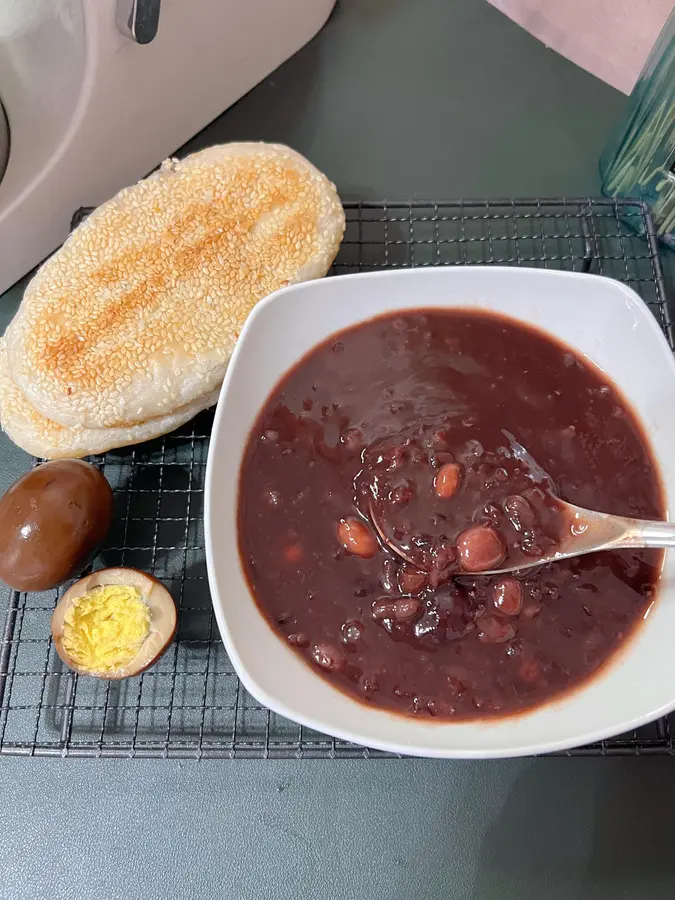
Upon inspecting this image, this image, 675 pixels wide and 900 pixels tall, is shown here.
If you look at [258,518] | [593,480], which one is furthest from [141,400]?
[593,480]

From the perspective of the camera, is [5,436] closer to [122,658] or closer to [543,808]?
[122,658]

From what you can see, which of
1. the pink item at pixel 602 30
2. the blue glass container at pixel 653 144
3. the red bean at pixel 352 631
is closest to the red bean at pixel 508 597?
the red bean at pixel 352 631

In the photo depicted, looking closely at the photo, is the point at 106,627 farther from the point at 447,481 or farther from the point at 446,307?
the point at 446,307

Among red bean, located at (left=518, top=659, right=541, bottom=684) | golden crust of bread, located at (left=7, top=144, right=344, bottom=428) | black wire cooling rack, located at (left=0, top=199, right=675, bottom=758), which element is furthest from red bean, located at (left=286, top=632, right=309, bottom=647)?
golden crust of bread, located at (left=7, top=144, right=344, bottom=428)

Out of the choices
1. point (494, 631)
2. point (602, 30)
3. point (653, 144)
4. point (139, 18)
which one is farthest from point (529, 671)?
point (602, 30)

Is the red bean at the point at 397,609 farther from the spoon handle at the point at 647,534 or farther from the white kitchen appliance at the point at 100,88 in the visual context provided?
the white kitchen appliance at the point at 100,88

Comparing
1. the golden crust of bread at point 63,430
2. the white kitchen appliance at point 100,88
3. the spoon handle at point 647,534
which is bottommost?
the golden crust of bread at point 63,430
